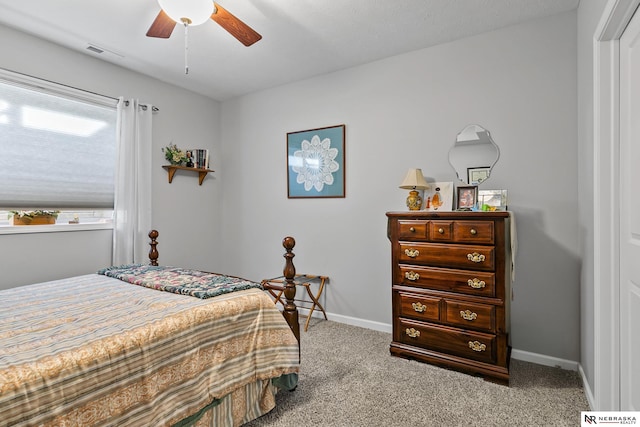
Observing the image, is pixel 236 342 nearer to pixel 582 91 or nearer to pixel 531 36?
pixel 582 91

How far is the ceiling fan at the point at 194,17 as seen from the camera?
72.4 inches

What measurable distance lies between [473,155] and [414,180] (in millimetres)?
535

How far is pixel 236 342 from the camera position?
1723mm

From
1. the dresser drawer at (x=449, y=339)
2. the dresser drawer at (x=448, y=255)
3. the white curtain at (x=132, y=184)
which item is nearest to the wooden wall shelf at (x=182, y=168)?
the white curtain at (x=132, y=184)

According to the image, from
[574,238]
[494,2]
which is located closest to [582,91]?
[494,2]

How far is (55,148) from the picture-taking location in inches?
112

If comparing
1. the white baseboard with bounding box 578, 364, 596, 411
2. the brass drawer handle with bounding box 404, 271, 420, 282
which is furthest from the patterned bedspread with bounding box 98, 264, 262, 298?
the white baseboard with bounding box 578, 364, 596, 411

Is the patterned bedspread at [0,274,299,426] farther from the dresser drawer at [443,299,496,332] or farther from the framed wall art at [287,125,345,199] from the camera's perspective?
the framed wall art at [287,125,345,199]

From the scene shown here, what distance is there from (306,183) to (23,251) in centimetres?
254

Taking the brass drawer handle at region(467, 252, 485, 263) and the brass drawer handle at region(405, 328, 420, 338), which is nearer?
the brass drawer handle at region(467, 252, 485, 263)

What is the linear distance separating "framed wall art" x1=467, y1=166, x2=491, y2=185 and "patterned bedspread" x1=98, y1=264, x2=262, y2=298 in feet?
6.27

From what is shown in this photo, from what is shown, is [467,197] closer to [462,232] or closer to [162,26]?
[462,232]

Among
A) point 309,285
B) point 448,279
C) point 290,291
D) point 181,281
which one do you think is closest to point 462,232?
point 448,279

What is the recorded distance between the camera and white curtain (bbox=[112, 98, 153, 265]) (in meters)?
3.21
